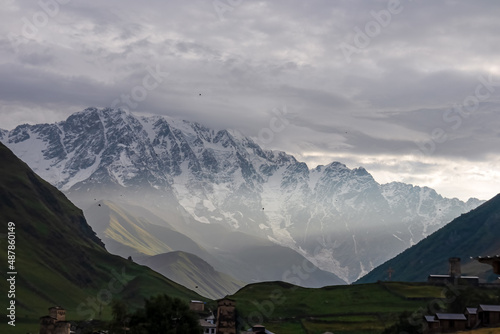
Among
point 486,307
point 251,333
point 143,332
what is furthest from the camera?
point 251,333

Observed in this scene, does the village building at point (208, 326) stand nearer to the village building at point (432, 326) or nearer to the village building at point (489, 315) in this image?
the village building at point (432, 326)

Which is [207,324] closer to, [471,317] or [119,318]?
[119,318]

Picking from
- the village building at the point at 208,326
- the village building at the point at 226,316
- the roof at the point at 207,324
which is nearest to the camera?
the village building at the point at 226,316

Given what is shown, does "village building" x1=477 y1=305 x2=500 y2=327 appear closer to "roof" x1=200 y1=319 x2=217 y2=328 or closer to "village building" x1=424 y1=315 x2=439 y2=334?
"village building" x1=424 y1=315 x2=439 y2=334

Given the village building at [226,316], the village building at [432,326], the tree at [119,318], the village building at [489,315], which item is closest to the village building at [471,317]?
the village building at [489,315]

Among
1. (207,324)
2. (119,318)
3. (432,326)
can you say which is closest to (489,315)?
(432,326)

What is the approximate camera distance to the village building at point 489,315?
5487 inches

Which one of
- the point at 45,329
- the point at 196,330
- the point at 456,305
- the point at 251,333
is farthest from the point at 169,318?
the point at 456,305

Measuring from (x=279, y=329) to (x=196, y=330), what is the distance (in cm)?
7323

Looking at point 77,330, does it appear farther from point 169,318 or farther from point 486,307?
point 486,307

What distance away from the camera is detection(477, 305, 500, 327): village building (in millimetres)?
139375

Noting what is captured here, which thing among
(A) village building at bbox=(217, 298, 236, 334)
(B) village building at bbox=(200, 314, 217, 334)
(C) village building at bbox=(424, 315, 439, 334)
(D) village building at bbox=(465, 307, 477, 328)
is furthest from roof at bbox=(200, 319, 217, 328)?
(D) village building at bbox=(465, 307, 477, 328)

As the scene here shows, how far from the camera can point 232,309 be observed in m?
184

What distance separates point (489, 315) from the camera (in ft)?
461
